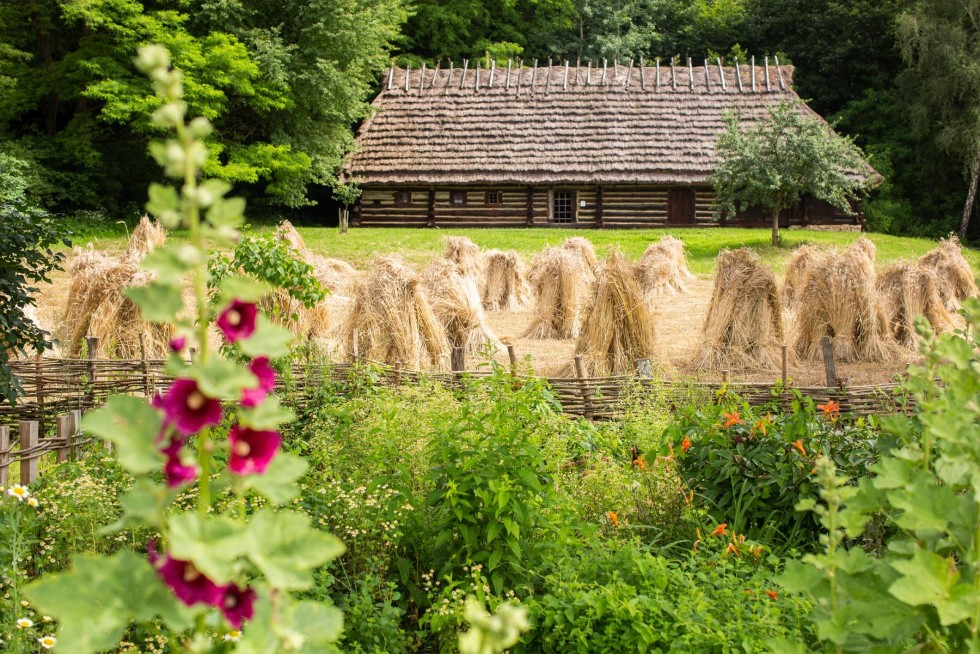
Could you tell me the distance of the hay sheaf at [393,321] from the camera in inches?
362

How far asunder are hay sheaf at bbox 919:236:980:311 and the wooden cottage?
506 inches

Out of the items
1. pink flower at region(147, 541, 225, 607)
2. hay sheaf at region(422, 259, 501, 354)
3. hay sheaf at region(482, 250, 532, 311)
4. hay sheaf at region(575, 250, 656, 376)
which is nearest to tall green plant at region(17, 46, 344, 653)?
pink flower at region(147, 541, 225, 607)

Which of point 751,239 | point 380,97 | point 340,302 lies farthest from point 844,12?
point 340,302

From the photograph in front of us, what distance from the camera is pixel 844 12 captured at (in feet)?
104

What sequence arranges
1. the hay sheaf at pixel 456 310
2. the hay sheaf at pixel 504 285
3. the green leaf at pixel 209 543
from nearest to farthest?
the green leaf at pixel 209 543, the hay sheaf at pixel 456 310, the hay sheaf at pixel 504 285

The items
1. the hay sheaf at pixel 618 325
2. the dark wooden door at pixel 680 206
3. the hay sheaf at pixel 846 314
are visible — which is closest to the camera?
the hay sheaf at pixel 618 325

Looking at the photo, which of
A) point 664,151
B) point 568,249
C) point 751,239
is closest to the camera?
point 568,249

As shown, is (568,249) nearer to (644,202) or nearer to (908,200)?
(644,202)

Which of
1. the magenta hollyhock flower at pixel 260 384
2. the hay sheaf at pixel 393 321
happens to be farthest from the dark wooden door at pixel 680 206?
the magenta hollyhock flower at pixel 260 384

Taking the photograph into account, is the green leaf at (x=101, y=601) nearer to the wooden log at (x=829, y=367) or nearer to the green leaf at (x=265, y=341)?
the green leaf at (x=265, y=341)

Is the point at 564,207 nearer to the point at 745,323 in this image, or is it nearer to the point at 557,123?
the point at 557,123

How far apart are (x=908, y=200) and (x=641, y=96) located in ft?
32.0

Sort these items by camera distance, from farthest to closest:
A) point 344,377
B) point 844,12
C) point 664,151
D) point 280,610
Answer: point 844,12 < point 664,151 < point 344,377 < point 280,610

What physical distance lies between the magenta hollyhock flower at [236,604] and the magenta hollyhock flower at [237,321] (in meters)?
0.34
